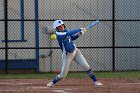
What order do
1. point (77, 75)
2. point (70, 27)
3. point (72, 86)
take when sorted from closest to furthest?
point (72, 86)
point (77, 75)
point (70, 27)

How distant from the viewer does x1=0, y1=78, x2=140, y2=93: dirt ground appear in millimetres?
12594

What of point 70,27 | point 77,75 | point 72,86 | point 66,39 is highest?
point 66,39

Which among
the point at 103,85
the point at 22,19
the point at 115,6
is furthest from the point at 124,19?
the point at 103,85

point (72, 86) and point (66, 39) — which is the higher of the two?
point (66, 39)

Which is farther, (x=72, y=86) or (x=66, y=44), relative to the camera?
(x=72, y=86)

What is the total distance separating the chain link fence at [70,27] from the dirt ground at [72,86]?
10.9ft

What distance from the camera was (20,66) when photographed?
18.7 m

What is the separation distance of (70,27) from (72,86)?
568cm

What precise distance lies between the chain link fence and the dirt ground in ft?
10.9

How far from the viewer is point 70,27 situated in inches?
747

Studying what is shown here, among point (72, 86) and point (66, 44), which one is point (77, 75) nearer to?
point (72, 86)

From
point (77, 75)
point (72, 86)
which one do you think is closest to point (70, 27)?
point (77, 75)

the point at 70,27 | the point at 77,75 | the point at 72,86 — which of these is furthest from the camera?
the point at 70,27

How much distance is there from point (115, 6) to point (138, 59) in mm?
2270
